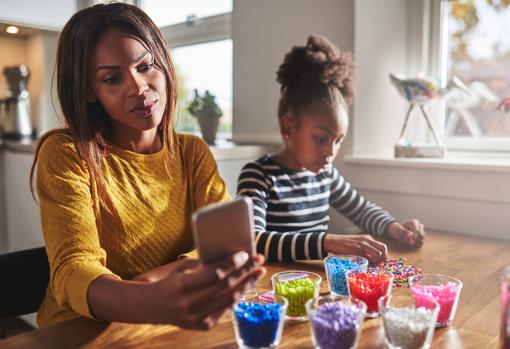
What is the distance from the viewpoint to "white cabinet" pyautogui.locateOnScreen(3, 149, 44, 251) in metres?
2.04

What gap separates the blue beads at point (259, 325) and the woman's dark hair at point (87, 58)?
1.53 ft

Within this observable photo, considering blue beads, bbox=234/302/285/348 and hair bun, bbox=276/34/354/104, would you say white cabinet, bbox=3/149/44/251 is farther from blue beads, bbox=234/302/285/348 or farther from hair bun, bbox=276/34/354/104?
blue beads, bbox=234/302/285/348

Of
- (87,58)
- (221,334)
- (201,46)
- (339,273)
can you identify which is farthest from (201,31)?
(221,334)

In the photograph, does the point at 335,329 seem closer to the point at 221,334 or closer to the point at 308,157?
the point at 221,334

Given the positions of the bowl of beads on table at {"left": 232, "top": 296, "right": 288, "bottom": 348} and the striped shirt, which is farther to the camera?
the striped shirt

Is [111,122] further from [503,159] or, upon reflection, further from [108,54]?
[503,159]

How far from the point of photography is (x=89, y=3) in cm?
267

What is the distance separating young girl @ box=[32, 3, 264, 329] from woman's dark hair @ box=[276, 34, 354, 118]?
0.30m

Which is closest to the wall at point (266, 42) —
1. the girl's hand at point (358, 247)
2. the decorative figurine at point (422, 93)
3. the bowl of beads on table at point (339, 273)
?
the decorative figurine at point (422, 93)

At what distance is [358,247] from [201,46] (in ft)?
5.72

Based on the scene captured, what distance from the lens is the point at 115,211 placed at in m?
1.03

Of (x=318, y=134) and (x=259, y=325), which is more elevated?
(x=318, y=134)

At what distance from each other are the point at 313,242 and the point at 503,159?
89cm

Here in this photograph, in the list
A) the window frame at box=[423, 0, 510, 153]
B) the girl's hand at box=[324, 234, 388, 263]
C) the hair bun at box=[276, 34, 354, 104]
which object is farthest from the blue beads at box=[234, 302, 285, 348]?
the window frame at box=[423, 0, 510, 153]
